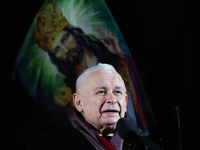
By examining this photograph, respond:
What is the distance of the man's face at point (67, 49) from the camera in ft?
8.16

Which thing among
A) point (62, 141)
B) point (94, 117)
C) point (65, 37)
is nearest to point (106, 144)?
point (94, 117)

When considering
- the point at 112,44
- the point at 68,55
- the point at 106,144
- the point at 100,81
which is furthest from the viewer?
the point at 112,44

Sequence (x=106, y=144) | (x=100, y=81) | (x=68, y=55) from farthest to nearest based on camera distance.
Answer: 1. (x=68, y=55)
2. (x=100, y=81)
3. (x=106, y=144)

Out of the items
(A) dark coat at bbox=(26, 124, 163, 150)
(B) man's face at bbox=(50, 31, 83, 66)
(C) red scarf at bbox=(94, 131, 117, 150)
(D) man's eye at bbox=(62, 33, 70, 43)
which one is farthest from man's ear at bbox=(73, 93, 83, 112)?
(D) man's eye at bbox=(62, 33, 70, 43)

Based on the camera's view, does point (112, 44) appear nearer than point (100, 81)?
No

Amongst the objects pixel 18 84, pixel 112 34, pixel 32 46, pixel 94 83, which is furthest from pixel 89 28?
pixel 94 83

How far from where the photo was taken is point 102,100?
60.7 inches

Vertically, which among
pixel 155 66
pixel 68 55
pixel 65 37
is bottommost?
pixel 155 66

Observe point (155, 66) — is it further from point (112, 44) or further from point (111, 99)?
point (111, 99)

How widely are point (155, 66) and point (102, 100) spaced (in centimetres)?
131

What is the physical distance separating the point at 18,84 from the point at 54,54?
0.48 m

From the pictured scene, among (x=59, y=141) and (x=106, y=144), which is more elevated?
(x=59, y=141)

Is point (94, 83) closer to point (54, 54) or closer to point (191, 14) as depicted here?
point (54, 54)

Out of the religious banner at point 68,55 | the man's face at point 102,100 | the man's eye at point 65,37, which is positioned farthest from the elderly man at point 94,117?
the man's eye at point 65,37
